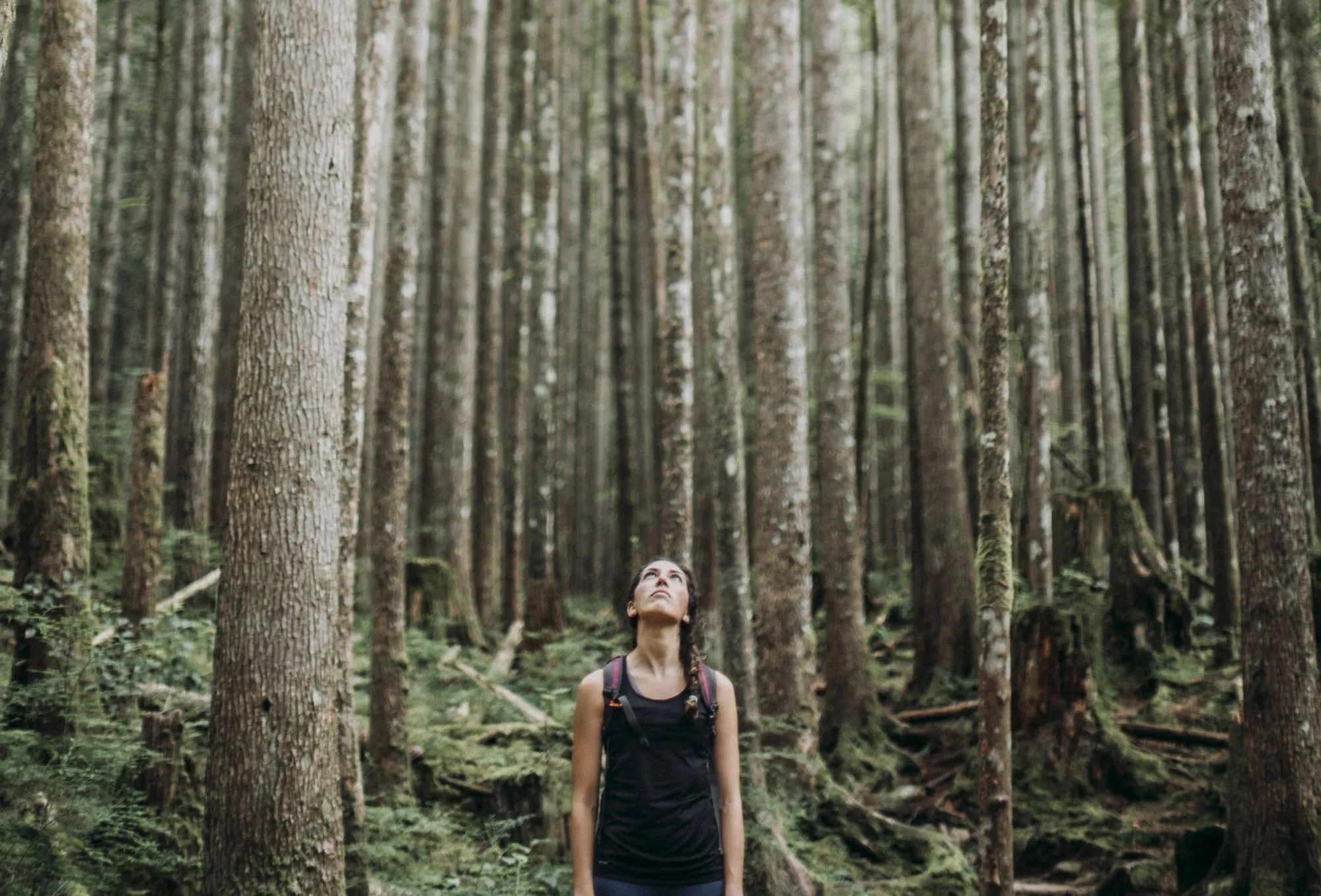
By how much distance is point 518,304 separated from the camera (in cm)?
1463

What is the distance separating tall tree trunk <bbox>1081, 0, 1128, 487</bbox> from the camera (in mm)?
15227

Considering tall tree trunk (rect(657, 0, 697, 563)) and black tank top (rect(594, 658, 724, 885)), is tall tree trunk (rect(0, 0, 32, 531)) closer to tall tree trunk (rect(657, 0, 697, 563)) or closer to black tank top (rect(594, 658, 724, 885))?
tall tree trunk (rect(657, 0, 697, 563))

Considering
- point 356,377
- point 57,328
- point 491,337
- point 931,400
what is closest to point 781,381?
point 931,400

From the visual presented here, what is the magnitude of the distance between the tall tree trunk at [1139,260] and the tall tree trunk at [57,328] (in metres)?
12.8

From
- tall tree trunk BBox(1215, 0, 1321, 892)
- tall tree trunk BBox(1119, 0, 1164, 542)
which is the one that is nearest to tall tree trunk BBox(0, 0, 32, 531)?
tall tree trunk BBox(1215, 0, 1321, 892)

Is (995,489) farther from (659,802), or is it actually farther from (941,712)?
(941,712)

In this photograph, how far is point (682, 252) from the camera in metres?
8.73

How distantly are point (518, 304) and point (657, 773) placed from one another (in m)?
11.6

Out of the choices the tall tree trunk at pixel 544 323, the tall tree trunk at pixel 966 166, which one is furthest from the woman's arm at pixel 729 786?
the tall tree trunk at pixel 544 323

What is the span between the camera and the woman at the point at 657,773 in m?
3.60

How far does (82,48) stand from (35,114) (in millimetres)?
513

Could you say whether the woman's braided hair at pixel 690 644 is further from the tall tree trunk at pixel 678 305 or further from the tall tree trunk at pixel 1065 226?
the tall tree trunk at pixel 1065 226

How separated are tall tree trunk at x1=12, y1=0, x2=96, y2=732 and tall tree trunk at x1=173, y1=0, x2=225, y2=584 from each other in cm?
330

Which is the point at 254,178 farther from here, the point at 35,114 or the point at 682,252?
the point at 682,252
